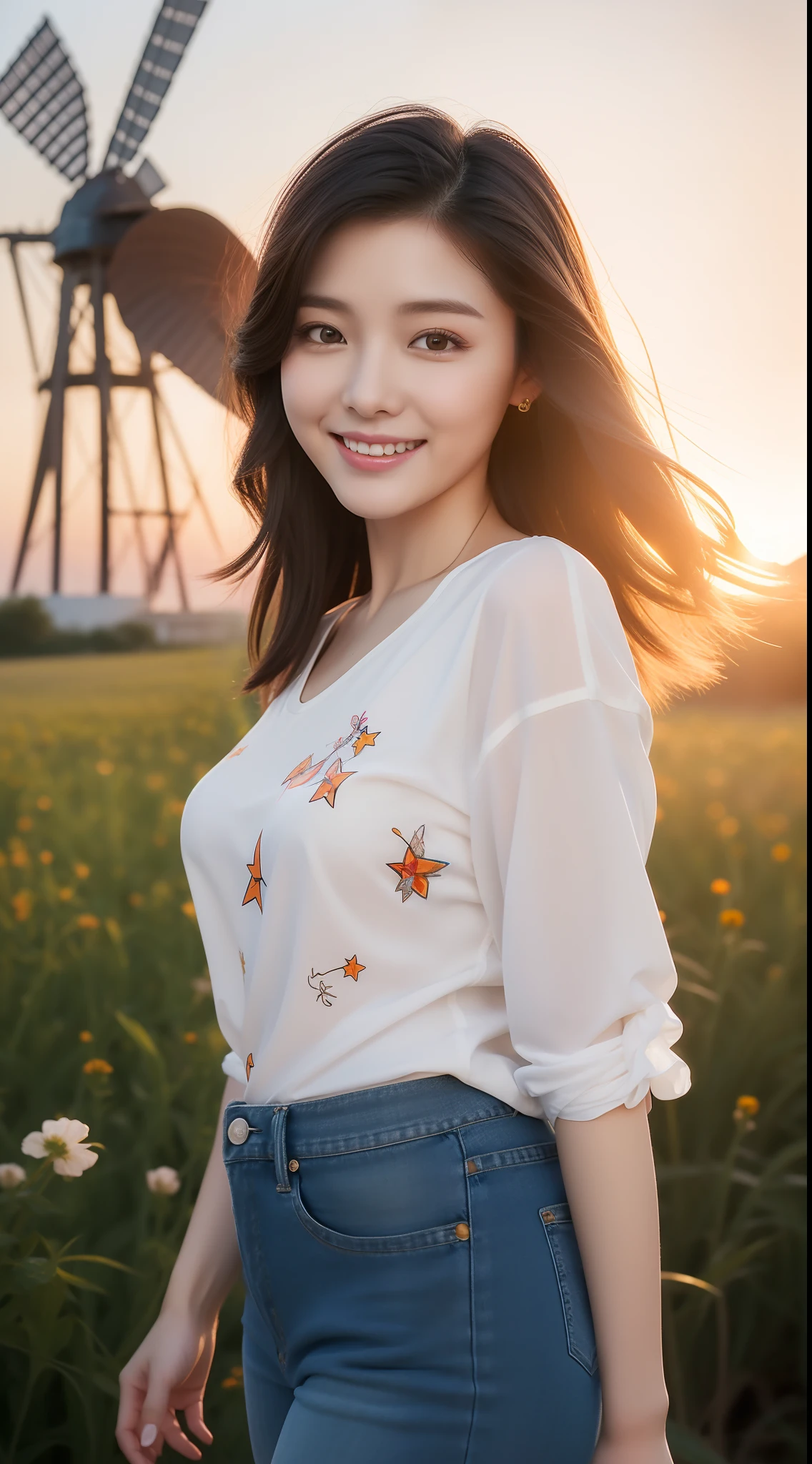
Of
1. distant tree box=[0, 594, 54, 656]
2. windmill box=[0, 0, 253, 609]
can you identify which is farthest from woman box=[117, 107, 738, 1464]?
distant tree box=[0, 594, 54, 656]

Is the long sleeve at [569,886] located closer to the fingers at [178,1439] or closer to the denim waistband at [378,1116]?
the denim waistband at [378,1116]

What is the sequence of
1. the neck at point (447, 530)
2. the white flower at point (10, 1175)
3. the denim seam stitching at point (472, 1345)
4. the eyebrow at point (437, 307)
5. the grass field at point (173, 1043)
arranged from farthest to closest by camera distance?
1. the grass field at point (173, 1043)
2. the white flower at point (10, 1175)
3. the neck at point (447, 530)
4. the eyebrow at point (437, 307)
5. the denim seam stitching at point (472, 1345)

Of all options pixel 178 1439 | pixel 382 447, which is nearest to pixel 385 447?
pixel 382 447

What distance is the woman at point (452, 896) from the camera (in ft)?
2.63

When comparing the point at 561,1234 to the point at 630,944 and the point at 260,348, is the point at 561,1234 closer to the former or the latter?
the point at 630,944

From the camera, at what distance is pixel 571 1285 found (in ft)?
→ 2.70

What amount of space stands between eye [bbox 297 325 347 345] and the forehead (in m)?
0.04

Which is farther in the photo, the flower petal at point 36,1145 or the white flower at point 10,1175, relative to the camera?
the white flower at point 10,1175

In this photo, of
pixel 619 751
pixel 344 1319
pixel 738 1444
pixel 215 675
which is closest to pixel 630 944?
pixel 619 751

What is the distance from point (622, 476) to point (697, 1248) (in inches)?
55.6

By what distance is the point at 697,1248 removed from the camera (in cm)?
188

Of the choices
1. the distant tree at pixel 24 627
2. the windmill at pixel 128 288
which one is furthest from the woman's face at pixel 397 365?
the distant tree at pixel 24 627

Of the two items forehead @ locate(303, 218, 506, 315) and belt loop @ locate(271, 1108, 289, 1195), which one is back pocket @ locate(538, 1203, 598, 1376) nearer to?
belt loop @ locate(271, 1108, 289, 1195)

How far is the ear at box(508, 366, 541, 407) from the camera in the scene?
3.42ft
